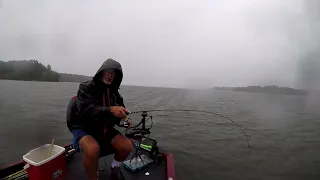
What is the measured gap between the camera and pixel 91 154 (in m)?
2.82

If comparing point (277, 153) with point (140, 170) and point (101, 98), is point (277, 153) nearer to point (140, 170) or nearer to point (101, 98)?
point (140, 170)

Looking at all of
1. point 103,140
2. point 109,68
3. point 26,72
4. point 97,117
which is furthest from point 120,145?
point 26,72

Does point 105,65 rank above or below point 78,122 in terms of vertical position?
above

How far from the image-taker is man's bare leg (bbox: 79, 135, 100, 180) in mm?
2836

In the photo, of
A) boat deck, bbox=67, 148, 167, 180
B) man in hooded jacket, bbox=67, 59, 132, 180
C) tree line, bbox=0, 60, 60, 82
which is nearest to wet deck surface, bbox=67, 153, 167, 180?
boat deck, bbox=67, 148, 167, 180

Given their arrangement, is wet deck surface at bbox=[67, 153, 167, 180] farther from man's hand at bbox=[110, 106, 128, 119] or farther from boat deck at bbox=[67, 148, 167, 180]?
man's hand at bbox=[110, 106, 128, 119]

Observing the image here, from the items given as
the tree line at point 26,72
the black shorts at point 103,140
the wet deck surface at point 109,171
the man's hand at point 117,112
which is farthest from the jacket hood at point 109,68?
the tree line at point 26,72

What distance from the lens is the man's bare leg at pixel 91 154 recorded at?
2836 mm

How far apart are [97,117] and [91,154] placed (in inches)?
21.7

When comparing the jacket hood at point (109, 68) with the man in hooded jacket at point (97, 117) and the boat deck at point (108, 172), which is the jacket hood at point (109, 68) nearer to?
the man in hooded jacket at point (97, 117)

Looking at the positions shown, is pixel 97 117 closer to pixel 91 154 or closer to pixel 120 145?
pixel 91 154

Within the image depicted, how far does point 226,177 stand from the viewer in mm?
8078

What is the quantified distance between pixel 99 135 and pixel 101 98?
640 mm

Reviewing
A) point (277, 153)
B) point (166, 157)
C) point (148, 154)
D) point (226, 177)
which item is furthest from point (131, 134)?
point (277, 153)
